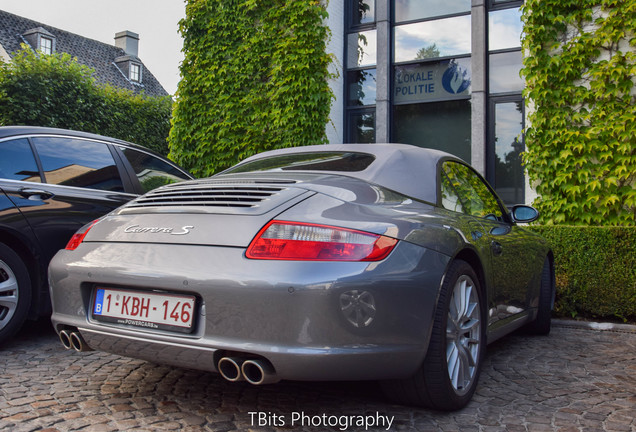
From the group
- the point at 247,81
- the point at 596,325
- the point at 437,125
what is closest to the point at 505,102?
the point at 437,125

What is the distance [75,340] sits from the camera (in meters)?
2.72

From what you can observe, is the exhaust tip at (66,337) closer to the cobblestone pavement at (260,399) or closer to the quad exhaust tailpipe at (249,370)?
the cobblestone pavement at (260,399)

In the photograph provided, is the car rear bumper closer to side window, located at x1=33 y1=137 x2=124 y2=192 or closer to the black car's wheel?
the black car's wheel

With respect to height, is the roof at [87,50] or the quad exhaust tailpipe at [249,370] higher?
the roof at [87,50]

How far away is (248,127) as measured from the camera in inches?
376

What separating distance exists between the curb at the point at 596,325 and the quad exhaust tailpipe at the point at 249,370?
4.22m

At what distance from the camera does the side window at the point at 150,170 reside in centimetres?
478

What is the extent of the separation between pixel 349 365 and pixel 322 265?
41 cm

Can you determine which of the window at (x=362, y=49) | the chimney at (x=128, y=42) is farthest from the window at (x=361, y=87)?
the chimney at (x=128, y=42)

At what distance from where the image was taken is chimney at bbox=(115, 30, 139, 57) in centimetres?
3300

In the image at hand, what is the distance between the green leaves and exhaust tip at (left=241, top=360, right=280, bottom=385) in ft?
50.7

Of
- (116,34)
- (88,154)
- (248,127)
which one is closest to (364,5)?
(248,127)

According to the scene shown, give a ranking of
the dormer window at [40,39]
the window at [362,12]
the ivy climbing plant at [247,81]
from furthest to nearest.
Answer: the dormer window at [40,39], the window at [362,12], the ivy climbing plant at [247,81]

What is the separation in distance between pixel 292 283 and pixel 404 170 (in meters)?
1.27
